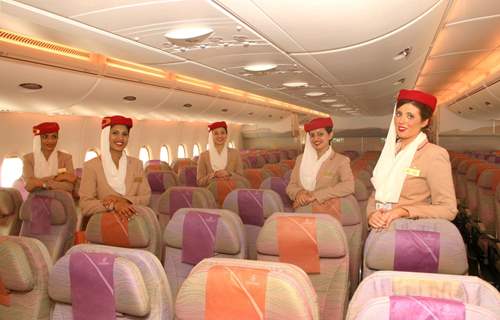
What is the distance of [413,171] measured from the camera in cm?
254

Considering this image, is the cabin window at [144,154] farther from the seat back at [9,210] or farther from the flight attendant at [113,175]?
the flight attendant at [113,175]

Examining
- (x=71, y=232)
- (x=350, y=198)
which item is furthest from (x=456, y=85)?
(x=71, y=232)

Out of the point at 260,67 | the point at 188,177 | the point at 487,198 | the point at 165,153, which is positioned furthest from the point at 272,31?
the point at 165,153

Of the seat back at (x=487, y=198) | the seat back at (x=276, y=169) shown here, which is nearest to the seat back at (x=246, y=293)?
the seat back at (x=487, y=198)

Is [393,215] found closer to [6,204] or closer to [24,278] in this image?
[24,278]

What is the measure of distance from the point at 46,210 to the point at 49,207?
4 centimetres

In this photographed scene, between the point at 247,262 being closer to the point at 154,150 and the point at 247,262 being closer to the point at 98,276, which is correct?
the point at 98,276

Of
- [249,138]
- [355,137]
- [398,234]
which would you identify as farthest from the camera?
[249,138]

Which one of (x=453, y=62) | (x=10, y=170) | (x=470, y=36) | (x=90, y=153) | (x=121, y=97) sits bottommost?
(x=10, y=170)

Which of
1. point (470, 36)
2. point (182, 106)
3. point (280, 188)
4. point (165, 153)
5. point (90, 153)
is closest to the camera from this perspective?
point (470, 36)

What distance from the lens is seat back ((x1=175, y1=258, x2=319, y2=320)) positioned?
4.82 feet

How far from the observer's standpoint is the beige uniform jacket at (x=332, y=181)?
12.2 ft

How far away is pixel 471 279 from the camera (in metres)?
1.48

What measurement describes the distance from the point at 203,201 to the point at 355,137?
35.1 ft
